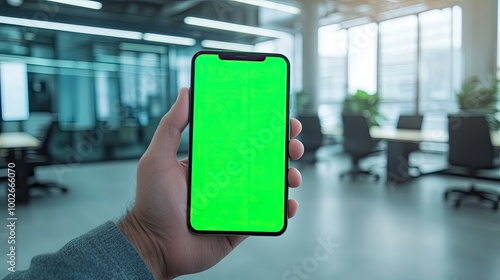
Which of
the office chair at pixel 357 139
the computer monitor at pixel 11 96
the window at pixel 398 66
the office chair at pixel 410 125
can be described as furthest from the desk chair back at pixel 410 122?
the computer monitor at pixel 11 96

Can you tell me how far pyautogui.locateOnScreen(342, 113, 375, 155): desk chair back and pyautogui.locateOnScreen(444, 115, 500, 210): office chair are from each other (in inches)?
46.3

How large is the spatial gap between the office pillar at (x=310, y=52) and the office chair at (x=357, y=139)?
309cm

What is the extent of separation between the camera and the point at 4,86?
551 centimetres

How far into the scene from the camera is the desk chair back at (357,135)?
4.86 metres

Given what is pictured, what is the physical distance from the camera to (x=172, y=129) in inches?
31.4

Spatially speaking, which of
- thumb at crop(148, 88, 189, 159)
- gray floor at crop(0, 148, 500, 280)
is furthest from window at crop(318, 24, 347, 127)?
thumb at crop(148, 88, 189, 159)

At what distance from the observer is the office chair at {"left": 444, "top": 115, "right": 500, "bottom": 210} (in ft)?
11.4

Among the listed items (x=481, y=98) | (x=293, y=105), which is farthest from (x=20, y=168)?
(x=481, y=98)

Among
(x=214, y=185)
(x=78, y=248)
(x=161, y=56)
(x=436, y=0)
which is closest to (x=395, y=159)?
(x=436, y=0)

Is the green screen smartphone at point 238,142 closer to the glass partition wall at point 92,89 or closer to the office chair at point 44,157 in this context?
the office chair at point 44,157

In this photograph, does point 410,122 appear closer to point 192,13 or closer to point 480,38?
point 480,38

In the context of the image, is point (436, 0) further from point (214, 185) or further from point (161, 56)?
point (214, 185)

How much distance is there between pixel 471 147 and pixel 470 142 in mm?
52

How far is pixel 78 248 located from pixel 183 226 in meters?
0.27
